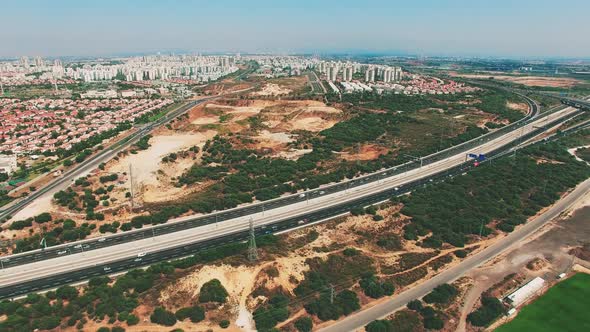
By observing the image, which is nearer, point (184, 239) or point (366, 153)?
point (184, 239)

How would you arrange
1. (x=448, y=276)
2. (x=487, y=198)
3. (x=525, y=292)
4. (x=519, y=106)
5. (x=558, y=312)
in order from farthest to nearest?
1. (x=519, y=106)
2. (x=487, y=198)
3. (x=448, y=276)
4. (x=525, y=292)
5. (x=558, y=312)

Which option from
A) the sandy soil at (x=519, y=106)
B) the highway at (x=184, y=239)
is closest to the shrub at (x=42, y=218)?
the highway at (x=184, y=239)

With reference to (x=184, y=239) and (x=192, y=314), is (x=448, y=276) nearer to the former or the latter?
(x=192, y=314)

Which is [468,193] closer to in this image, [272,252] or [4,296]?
[272,252]

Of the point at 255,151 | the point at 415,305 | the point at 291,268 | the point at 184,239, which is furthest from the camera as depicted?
the point at 255,151

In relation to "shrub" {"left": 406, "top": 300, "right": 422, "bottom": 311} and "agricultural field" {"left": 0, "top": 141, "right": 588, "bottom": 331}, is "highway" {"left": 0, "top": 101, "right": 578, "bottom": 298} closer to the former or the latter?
"agricultural field" {"left": 0, "top": 141, "right": 588, "bottom": 331}

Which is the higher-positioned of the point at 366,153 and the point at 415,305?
the point at 366,153

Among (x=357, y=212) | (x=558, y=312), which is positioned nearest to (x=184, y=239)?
(x=357, y=212)

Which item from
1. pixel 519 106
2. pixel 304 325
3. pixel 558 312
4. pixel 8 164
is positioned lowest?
pixel 558 312
